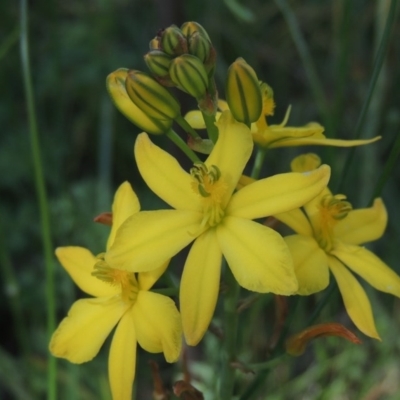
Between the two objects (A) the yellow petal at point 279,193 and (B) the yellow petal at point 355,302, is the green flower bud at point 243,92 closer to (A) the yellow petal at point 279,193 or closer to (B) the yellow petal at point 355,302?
(A) the yellow petal at point 279,193

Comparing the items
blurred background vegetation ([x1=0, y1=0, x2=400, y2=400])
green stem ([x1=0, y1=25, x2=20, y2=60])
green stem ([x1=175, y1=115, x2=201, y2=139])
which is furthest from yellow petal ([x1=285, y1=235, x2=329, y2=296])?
green stem ([x1=0, y1=25, x2=20, y2=60])

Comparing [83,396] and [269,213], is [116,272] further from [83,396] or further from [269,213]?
[83,396]

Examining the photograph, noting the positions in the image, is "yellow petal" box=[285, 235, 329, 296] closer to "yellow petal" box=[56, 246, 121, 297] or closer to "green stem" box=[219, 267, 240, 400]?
"green stem" box=[219, 267, 240, 400]

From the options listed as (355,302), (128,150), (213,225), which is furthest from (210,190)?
→ (128,150)

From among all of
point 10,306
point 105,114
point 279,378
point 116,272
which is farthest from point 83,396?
point 116,272

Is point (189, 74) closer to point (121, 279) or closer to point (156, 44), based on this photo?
point (156, 44)

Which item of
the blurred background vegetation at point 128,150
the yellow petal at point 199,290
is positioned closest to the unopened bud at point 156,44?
the yellow petal at point 199,290

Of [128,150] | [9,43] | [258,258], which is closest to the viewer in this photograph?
[258,258]
